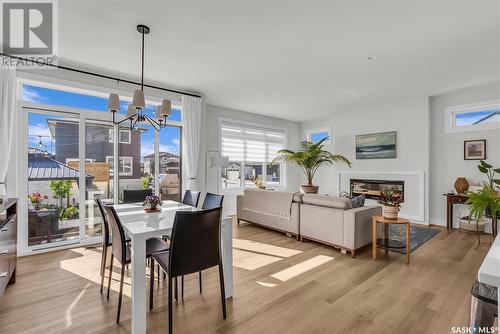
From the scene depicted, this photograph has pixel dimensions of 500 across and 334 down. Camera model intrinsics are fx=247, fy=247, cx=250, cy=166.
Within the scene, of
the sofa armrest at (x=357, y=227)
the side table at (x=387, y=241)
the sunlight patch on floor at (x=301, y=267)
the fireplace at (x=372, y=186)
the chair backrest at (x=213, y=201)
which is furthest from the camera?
the fireplace at (x=372, y=186)

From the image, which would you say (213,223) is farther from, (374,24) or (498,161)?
(498,161)

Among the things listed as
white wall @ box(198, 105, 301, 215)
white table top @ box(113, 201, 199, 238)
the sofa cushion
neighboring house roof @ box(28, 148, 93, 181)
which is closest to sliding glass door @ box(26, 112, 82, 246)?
neighboring house roof @ box(28, 148, 93, 181)

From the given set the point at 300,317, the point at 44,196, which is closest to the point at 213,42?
the point at 300,317

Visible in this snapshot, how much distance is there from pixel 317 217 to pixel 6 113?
4.43m

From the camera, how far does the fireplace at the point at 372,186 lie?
5.53m

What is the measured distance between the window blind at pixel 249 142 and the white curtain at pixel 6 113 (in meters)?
3.75

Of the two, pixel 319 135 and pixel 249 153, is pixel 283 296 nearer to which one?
pixel 249 153

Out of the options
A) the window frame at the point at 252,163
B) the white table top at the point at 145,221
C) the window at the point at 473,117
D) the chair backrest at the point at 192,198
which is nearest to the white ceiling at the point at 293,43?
the window at the point at 473,117

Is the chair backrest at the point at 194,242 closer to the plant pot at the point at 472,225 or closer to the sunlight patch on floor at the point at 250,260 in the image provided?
the sunlight patch on floor at the point at 250,260

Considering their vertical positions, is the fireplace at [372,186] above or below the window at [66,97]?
below

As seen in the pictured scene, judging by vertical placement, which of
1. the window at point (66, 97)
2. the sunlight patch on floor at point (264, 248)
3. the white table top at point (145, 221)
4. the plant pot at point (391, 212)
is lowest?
the sunlight patch on floor at point (264, 248)

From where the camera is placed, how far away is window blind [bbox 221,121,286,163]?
6.21 meters

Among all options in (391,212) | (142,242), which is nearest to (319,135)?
(391,212)

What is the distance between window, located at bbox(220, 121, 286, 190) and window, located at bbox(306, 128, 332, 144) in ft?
2.79
